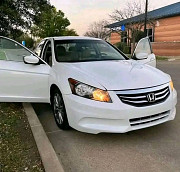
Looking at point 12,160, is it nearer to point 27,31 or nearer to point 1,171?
point 1,171

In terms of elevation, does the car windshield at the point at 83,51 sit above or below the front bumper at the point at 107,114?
above

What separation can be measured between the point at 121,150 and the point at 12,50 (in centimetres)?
291

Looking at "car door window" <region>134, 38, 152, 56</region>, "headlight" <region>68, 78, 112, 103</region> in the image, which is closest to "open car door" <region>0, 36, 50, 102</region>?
"headlight" <region>68, 78, 112, 103</region>

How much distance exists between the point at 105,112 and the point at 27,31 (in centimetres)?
1149

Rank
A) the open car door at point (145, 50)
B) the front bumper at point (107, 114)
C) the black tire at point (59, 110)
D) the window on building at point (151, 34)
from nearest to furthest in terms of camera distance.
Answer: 1. the front bumper at point (107, 114)
2. the black tire at point (59, 110)
3. the open car door at point (145, 50)
4. the window on building at point (151, 34)

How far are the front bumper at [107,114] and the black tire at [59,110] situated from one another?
12.0 inches

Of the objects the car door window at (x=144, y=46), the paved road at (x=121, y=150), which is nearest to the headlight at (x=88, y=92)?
the paved road at (x=121, y=150)

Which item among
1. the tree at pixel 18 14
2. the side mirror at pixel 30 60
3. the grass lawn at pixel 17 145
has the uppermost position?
the tree at pixel 18 14

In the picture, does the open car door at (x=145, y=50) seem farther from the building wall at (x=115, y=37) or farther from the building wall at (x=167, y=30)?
the building wall at (x=115, y=37)

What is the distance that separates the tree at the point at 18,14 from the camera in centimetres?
1089

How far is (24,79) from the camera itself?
14.5ft

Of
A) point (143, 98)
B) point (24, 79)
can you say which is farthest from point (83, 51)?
point (143, 98)

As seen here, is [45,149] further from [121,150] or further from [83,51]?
[83,51]

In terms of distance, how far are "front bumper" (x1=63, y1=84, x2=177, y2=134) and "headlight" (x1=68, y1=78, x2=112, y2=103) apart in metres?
0.05
